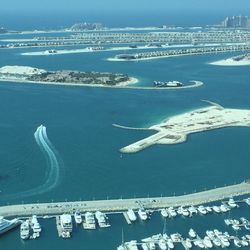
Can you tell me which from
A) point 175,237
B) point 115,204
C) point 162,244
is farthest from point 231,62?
point 162,244

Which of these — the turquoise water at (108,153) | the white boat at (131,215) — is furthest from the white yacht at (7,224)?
the white boat at (131,215)

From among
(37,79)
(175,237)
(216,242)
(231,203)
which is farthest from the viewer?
(37,79)

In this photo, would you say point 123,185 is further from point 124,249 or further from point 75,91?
point 75,91

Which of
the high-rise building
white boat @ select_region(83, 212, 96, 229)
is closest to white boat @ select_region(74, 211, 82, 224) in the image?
white boat @ select_region(83, 212, 96, 229)

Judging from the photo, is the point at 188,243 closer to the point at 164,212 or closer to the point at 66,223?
the point at 164,212

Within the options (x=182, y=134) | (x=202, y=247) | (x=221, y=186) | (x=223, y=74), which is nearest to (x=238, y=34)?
(x=223, y=74)

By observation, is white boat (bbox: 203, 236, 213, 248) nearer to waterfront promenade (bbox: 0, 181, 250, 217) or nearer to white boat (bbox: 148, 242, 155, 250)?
white boat (bbox: 148, 242, 155, 250)

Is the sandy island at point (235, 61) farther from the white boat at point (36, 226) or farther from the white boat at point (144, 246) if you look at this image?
the white boat at point (144, 246)
